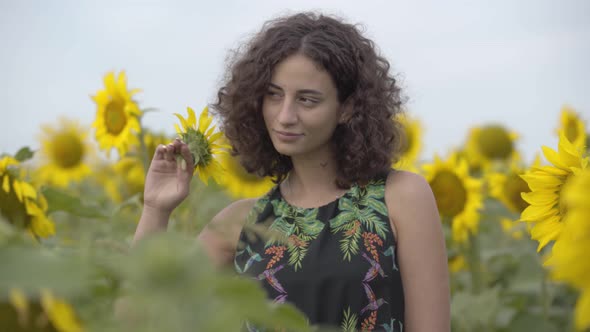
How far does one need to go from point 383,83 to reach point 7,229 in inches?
66.3

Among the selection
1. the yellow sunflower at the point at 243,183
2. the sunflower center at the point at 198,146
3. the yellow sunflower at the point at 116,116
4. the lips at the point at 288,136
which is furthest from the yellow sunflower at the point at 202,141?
the yellow sunflower at the point at 243,183

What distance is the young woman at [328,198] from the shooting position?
175cm

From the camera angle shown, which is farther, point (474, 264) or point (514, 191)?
point (474, 264)

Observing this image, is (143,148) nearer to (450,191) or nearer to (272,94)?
(272,94)

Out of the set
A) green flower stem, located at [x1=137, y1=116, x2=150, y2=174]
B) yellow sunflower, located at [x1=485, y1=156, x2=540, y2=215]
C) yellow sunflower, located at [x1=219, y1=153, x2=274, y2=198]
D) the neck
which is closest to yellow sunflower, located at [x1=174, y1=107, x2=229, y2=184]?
the neck

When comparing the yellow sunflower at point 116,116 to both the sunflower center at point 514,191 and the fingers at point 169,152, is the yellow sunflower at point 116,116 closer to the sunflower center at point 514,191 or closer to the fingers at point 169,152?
the fingers at point 169,152

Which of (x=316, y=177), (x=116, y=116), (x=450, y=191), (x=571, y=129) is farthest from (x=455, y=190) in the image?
(x=116, y=116)

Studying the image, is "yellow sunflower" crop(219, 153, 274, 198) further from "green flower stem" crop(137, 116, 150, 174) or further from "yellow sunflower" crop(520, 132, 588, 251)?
"yellow sunflower" crop(520, 132, 588, 251)

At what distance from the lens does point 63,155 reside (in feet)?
13.8

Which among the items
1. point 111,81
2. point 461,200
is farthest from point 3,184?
point 461,200

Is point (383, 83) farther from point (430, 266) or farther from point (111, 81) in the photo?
point (111, 81)

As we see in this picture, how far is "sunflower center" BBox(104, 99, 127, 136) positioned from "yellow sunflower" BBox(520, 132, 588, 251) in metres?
1.79

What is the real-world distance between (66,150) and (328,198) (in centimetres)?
269

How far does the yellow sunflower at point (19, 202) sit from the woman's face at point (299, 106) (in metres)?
0.60
